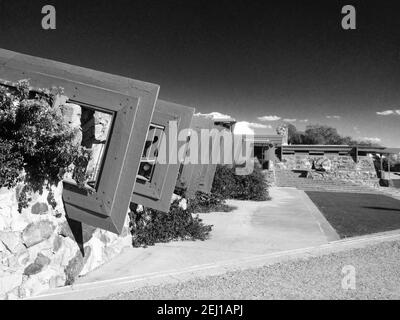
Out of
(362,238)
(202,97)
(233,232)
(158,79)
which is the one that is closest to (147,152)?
(233,232)

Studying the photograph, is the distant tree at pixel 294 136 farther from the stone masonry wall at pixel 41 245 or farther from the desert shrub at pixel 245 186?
the stone masonry wall at pixel 41 245

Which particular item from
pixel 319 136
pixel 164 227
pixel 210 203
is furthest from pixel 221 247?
pixel 319 136

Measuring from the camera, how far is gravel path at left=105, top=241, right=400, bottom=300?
4150mm

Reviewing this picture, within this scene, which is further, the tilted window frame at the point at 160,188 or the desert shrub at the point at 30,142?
the tilted window frame at the point at 160,188

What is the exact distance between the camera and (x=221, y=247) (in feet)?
21.6

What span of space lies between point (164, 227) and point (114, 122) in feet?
10.8

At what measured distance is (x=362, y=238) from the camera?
7430 millimetres

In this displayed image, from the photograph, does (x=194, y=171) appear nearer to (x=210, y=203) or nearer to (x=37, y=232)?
(x=210, y=203)

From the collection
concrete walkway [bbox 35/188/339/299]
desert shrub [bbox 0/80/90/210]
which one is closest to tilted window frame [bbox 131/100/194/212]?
concrete walkway [bbox 35/188/339/299]

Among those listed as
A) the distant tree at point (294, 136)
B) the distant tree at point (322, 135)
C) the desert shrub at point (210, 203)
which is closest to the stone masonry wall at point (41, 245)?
the desert shrub at point (210, 203)

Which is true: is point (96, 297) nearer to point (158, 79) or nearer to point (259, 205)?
point (259, 205)

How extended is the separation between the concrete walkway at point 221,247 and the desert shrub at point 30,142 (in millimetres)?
1488

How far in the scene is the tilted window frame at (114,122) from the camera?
426cm

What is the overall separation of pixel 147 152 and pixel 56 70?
2933mm
